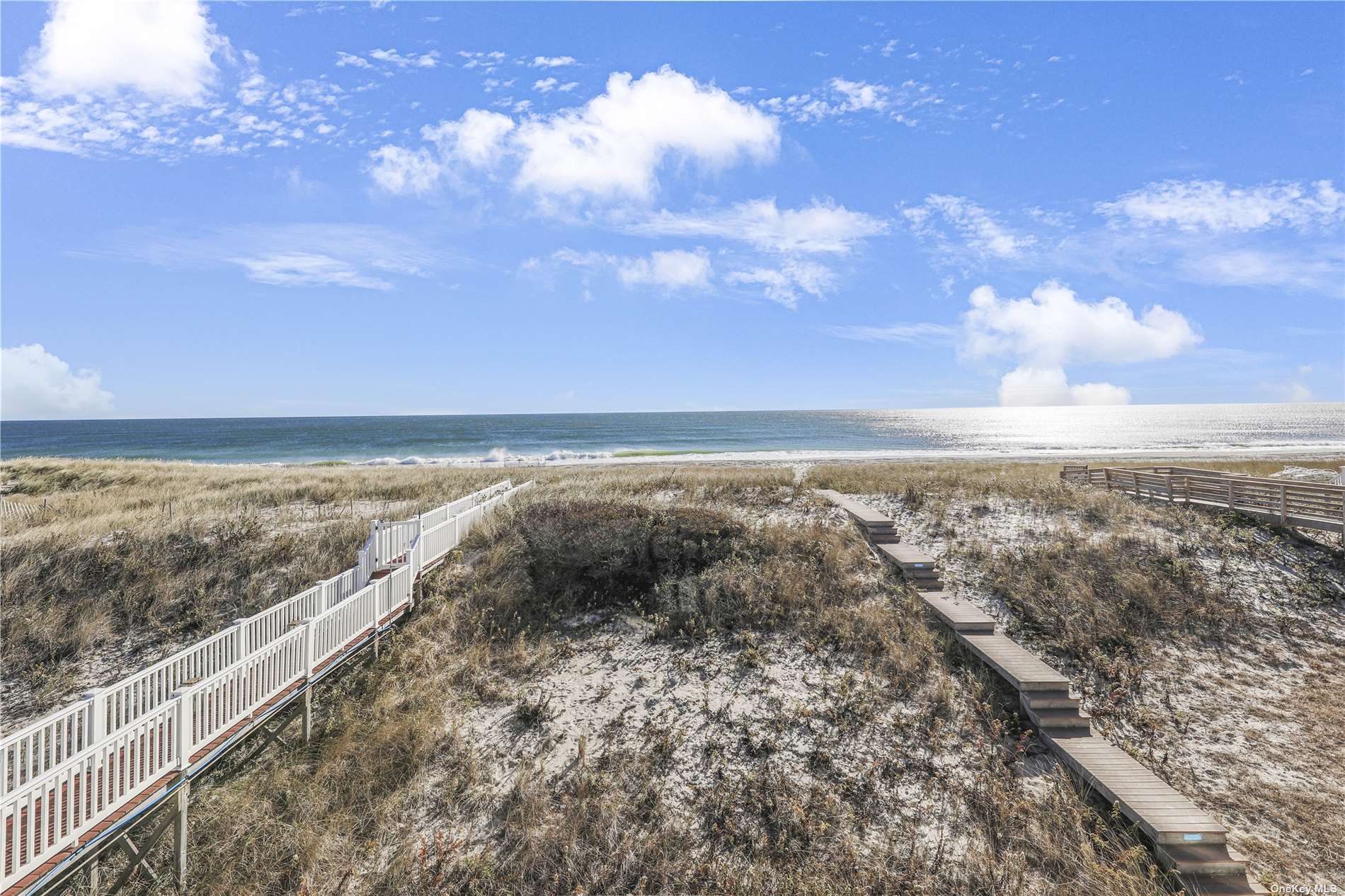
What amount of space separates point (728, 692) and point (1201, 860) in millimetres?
5508

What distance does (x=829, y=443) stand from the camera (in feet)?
256

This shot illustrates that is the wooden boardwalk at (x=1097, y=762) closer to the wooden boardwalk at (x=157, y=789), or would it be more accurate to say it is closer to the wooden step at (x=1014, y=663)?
the wooden step at (x=1014, y=663)

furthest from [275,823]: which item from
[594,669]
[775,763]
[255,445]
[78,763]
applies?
[255,445]

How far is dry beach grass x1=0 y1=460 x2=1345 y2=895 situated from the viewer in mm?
6520

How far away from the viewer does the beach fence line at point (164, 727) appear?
16.4 feet

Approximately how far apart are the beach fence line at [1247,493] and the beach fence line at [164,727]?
1982 cm

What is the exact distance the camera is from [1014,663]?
8906 millimetres

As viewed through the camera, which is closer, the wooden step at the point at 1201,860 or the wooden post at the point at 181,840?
the wooden step at the point at 1201,860

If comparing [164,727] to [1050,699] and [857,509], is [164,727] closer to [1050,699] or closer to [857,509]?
[1050,699]

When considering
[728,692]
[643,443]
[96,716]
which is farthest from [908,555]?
[643,443]

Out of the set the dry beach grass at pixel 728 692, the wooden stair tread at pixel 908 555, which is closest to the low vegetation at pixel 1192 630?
the dry beach grass at pixel 728 692

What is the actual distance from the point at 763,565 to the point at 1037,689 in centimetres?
506

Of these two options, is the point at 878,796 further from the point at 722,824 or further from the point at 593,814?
the point at 593,814

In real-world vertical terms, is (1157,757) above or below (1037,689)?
below
